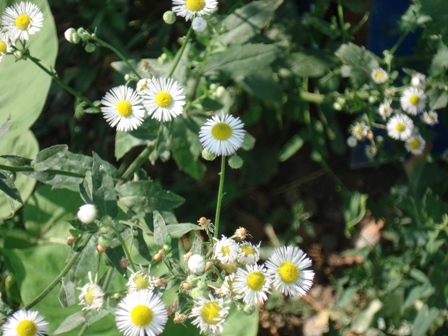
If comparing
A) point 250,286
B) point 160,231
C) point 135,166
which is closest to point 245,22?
point 135,166

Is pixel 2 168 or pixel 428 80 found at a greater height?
pixel 2 168

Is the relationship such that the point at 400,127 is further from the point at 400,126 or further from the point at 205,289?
the point at 205,289

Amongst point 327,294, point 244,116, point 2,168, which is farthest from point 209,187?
point 2,168

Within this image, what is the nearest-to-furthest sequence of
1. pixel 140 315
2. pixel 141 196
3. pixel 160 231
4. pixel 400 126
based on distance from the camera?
pixel 140 315 → pixel 160 231 → pixel 141 196 → pixel 400 126

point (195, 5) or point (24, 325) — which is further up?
point (195, 5)

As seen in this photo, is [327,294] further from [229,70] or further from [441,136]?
[229,70]

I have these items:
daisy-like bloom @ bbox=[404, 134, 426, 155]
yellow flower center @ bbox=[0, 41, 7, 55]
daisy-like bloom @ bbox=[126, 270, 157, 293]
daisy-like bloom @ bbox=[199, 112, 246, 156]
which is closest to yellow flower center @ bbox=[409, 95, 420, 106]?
daisy-like bloom @ bbox=[404, 134, 426, 155]

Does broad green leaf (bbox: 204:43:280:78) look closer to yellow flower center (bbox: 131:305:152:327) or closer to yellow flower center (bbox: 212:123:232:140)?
yellow flower center (bbox: 212:123:232:140)
